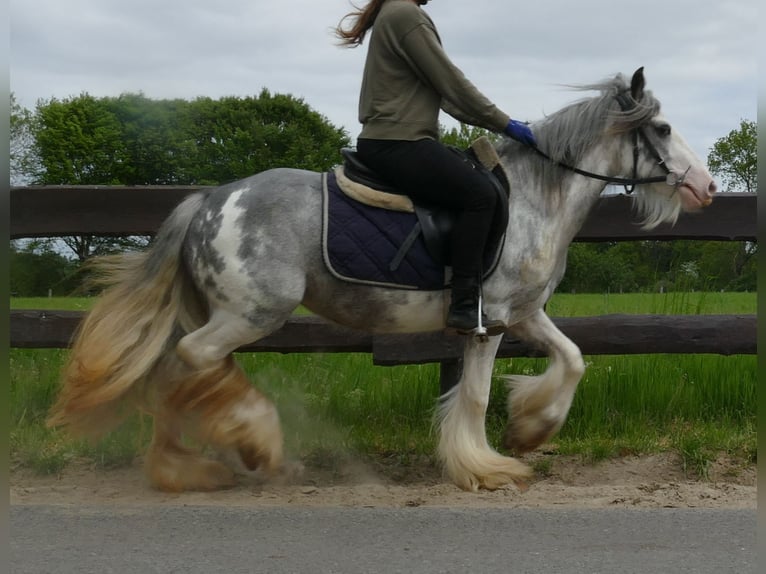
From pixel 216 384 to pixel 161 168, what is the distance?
2766cm

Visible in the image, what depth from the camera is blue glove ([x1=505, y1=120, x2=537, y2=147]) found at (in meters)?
4.74

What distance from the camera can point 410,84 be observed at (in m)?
4.60

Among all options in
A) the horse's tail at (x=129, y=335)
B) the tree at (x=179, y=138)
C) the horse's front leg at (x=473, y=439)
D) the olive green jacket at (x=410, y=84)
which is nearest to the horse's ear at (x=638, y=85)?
the olive green jacket at (x=410, y=84)

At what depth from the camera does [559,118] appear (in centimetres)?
493

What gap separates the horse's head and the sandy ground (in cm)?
151

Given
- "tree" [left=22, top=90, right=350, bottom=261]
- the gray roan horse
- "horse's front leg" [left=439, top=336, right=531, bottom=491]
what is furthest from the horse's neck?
"tree" [left=22, top=90, right=350, bottom=261]

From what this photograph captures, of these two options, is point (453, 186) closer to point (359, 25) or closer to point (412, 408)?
point (359, 25)

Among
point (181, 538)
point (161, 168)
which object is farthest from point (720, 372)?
point (161, 168)

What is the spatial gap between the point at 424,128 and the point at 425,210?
430 millimetres

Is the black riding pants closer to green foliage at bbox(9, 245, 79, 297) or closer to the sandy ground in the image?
the sandy ground

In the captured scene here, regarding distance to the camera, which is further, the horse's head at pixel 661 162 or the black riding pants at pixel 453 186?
the horse's head at pixel 661 162

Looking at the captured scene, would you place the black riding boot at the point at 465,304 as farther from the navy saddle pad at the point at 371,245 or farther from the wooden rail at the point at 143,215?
the wooden rail at the point at 143,215

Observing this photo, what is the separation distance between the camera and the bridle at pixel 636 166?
15.6ft

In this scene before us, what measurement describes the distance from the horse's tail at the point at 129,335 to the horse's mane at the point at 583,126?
1.91 metres
